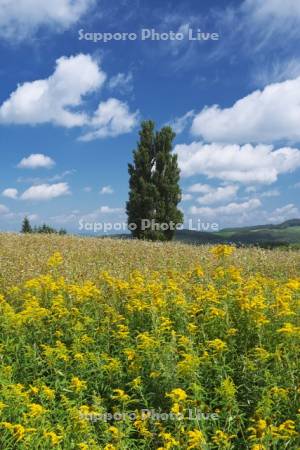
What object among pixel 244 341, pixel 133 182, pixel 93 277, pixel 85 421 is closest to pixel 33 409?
pixel 85 421

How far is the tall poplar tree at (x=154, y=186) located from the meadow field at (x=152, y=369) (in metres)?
25.9

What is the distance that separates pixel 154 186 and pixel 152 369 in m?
29.5

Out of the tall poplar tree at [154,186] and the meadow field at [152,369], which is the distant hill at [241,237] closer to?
the tall poplar tree at [154,186]

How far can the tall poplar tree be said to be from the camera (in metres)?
34.2

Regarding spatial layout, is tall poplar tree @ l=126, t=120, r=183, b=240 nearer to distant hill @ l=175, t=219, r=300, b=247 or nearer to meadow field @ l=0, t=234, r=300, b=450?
distant hill @ l=175, t=219, r=300, b=247

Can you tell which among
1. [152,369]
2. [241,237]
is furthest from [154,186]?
[241,237]

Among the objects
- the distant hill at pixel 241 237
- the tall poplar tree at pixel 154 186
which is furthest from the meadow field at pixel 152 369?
the tall poplar tree at pixel 154 186

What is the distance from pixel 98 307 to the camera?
7125 millimetres

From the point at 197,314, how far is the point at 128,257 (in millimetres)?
6341

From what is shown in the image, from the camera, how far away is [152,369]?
5.08 metres

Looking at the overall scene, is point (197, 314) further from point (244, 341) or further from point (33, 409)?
point (33, 409)

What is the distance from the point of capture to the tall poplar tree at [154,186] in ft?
112

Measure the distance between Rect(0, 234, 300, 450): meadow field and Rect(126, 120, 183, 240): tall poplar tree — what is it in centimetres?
2586

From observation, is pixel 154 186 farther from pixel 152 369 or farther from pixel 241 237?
pixel 241 237
